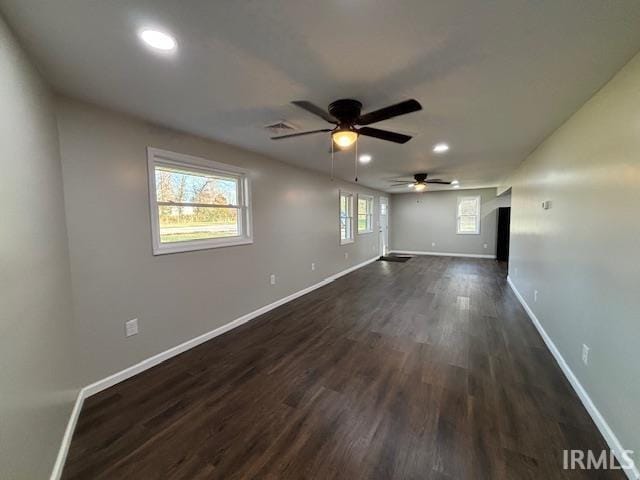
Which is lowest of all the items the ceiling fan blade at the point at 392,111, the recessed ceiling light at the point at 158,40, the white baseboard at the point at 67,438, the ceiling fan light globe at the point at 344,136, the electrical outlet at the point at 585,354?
the white baseboard at the point at 67,438

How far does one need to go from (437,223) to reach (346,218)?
167 inches

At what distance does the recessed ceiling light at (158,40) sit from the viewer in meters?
1.29

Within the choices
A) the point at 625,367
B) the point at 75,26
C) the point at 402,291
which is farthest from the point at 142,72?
the point at 402,291

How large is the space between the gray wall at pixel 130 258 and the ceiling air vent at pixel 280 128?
0.81 meters

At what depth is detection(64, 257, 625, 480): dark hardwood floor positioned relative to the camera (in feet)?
4.83

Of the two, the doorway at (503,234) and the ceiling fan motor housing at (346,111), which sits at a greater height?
the ceiling fan motor housing at (346,111)

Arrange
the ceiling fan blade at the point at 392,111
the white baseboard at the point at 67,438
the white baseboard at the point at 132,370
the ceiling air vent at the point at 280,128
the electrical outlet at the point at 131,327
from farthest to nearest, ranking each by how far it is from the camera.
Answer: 1. the ceiling air vent at the point at 280,128
2. the electrical outlet at the point at 131,327
3. the ceiling fan blade at the point at 392,111
4. the white baseboard at the point at 132,370
5. the white baseboard at the point at 67,438

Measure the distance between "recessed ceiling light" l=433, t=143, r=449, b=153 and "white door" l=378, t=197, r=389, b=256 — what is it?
5.12 m

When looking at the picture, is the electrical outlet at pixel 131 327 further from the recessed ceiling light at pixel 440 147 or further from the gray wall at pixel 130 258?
the recessed ceiling light at pixel 440 147

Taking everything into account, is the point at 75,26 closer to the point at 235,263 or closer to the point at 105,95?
the point at 105,95

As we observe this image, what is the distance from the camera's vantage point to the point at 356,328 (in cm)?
329

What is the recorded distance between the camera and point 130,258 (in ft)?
7.63

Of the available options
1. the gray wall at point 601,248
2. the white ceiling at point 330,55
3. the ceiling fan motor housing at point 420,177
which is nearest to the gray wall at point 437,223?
the ceiling fan motor housing at point 420,177
